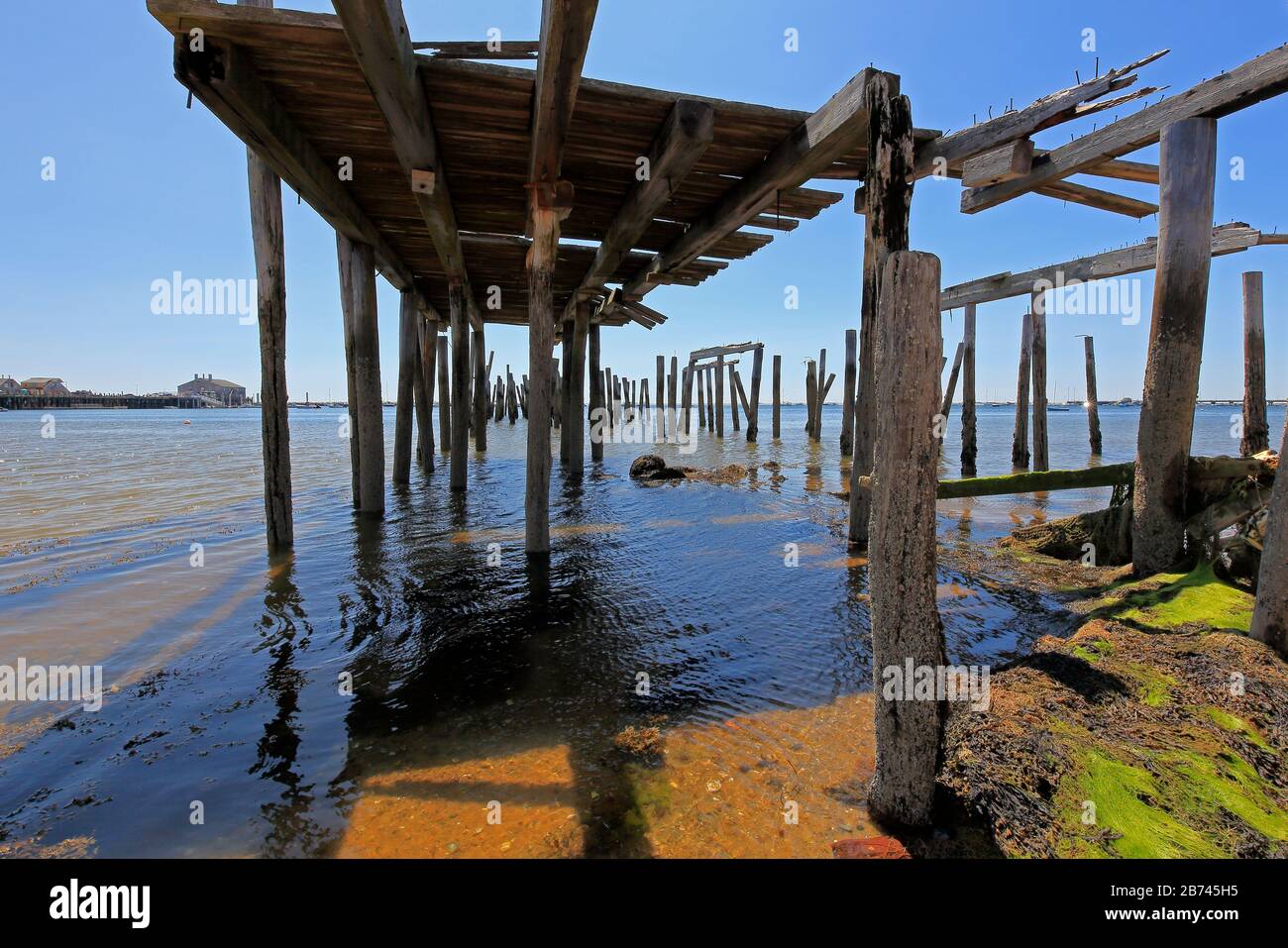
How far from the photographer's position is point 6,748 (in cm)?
328

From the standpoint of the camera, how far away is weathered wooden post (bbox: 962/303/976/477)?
14586 millimetres

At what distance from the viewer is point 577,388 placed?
13602 millimetres

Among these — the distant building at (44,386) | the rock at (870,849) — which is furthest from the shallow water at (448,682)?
the distant building at (44,386)

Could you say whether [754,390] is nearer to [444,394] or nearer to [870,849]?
[444,394]

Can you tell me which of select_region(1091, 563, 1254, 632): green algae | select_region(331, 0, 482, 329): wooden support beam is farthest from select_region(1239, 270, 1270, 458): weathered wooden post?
select_region(331, 0, 482, 329): wooden support beam

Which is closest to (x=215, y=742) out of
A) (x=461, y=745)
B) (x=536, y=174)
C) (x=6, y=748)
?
(x=6, y=748)

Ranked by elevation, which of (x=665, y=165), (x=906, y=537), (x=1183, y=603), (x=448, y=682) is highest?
(x=665, y=165)

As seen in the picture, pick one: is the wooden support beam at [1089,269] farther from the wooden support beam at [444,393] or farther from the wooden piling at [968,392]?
the wooden support beam at [444,393]

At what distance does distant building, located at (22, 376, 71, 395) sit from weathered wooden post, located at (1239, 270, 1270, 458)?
134m

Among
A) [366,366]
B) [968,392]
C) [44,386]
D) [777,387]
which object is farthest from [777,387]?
[44,386]

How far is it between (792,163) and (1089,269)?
8086 mm

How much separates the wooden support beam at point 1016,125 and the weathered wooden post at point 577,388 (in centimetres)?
789

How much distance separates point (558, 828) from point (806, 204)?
716cm
